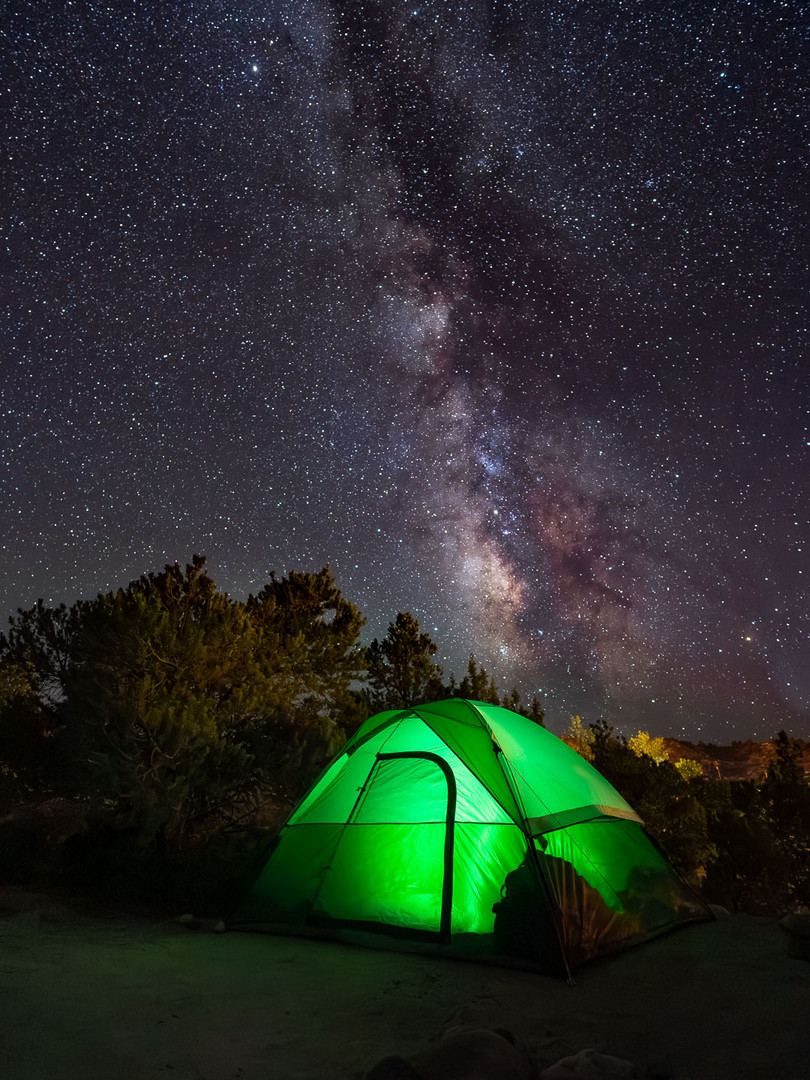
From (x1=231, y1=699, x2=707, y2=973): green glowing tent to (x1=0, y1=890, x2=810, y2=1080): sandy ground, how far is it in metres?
0.31

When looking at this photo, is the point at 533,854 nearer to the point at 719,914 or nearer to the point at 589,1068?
the point at 589,1068

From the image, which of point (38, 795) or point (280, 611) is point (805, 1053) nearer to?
point (38, 795)

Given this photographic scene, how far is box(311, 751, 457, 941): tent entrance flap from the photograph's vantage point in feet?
21.8

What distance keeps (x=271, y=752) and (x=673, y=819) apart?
11889mm

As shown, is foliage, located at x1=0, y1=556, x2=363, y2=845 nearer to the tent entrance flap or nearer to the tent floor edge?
the tent floor edge

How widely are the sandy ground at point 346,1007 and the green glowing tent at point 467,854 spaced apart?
310mm

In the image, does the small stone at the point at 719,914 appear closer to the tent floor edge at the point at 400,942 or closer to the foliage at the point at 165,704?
the tent floor edge at the point at 400,942

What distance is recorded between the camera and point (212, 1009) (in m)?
4.43

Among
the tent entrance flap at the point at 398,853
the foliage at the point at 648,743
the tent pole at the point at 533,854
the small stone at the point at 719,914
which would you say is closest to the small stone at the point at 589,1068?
the tent pole at the point at 533,854

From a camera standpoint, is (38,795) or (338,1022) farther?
(38,795)

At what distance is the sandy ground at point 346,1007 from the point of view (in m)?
3.60

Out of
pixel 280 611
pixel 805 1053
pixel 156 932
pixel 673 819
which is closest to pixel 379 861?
pixel 156 932

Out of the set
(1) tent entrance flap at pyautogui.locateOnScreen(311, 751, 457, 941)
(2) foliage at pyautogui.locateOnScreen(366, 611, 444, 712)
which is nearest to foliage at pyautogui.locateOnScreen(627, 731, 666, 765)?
(2) foliage at pyautogui.locateOnScreen(366, 611, 444, 712)

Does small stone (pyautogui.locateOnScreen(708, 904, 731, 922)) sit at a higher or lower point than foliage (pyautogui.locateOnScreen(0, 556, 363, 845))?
lower
